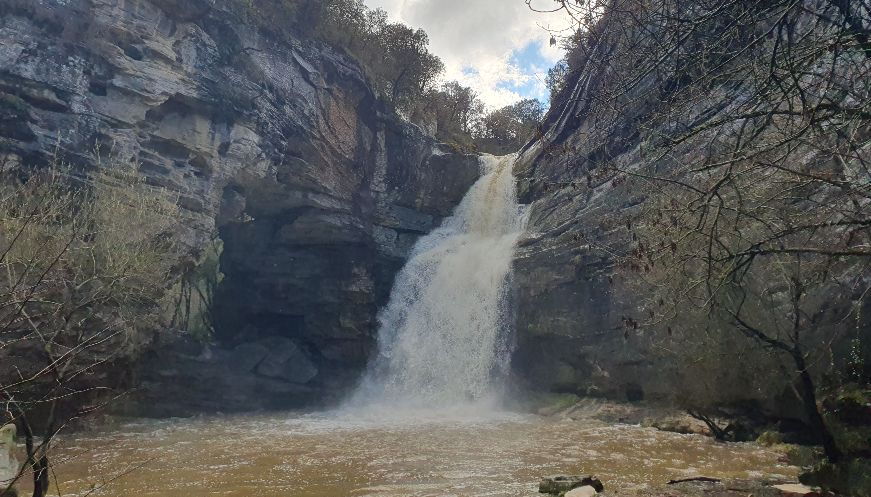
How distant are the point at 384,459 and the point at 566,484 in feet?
12.8

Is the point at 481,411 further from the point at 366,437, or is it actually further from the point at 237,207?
the point at 237,207

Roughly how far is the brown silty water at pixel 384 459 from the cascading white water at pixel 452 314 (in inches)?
165

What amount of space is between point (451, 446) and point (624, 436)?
3.82 m

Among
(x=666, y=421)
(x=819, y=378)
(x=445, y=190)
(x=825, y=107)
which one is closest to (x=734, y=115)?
(x=825, y=107)

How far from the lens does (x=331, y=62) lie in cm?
2355

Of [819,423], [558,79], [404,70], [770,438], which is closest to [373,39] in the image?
[404,70]

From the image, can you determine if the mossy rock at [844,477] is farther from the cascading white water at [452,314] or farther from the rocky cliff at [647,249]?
the cascading white water at [452,314]

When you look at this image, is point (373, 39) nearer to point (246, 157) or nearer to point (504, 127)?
point (504, 127)

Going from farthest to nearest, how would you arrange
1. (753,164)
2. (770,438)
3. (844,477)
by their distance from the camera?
(770,438) → (844,477) → (753,164)

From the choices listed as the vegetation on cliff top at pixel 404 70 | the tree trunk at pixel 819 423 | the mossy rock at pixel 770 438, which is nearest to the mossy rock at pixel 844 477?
the tree trunk at pixel 819 423

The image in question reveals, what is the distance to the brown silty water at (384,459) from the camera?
23.6 ft

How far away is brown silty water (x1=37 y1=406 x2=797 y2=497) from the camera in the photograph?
7195mm

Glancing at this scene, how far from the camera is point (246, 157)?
18938 mm

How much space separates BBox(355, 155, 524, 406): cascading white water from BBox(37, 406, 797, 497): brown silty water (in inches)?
165
